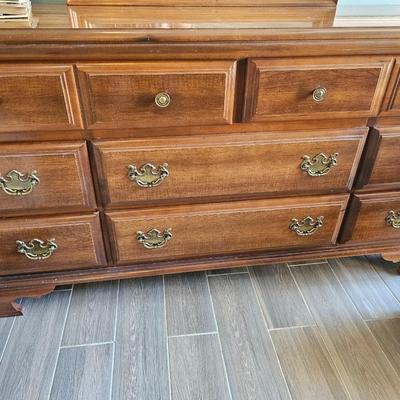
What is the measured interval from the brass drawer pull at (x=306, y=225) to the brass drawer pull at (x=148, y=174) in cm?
46

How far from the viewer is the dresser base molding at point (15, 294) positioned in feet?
3.67

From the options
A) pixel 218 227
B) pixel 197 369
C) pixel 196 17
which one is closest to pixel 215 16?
pixel 196 17

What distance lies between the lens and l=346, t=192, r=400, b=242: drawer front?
1127 mm

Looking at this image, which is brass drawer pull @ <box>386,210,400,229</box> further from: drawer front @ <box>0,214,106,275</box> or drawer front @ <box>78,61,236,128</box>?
drawer front @ <box>0,214,106,275</box>

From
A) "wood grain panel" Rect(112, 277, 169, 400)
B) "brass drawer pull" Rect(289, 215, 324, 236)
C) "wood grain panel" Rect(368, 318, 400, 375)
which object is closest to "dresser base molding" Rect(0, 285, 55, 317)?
"wood grain panel" Rect(112, 277, 169, 400)

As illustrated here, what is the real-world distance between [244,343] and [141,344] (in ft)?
1.07

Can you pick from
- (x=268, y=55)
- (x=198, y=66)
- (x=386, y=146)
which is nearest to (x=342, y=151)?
(x=386, y=146)

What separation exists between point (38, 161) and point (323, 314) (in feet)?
3.35

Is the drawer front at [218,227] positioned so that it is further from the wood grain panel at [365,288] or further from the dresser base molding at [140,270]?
the wood grain panel at [365,288]

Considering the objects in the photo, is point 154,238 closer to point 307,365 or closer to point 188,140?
point 188,140

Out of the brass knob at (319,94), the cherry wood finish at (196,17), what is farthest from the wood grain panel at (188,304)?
the cherry wood finish at (196,17)

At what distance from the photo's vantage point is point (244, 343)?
43.9 inches

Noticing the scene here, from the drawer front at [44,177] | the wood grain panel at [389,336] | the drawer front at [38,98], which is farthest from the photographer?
the wood grain panel at [389,336]

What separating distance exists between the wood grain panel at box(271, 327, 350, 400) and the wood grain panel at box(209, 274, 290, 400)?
3cm
